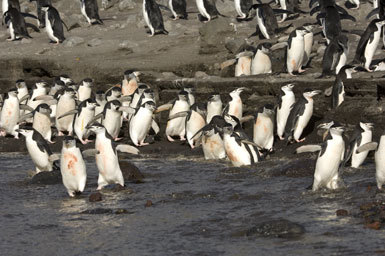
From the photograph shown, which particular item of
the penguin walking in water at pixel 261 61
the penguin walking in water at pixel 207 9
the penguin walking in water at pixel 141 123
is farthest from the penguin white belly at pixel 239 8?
the penguin walking in water at pixel 141 123

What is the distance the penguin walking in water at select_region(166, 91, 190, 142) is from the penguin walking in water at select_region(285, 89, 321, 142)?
192 cm

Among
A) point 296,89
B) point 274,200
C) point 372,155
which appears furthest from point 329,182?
point 296,89

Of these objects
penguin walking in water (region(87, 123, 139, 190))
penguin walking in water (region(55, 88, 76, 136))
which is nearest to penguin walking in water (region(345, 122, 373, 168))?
penguin walking in water (region(87, 123, 139, 190))

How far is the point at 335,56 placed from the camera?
584 inches

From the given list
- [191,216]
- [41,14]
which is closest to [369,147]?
Result: [191,216]

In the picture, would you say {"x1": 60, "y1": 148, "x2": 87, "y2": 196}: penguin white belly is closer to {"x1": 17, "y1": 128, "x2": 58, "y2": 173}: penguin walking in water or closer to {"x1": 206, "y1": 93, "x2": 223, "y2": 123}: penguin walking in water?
{"x1": 17, "y1": 128, "x2": 58, "y2": 173}: penguin walking in water

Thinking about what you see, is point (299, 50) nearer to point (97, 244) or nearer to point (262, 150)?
point (262, 150)

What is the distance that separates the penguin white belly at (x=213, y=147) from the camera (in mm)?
12469

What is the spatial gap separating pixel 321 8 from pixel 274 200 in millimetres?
10486

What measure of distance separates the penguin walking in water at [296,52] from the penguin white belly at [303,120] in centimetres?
227

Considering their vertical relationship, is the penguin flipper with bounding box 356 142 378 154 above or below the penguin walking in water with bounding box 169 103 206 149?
above

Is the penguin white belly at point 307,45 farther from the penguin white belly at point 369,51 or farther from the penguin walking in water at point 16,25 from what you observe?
the penguin walking in water at point 16,25

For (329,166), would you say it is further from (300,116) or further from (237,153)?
(300,116)

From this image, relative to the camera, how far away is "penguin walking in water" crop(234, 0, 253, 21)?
824 inches
